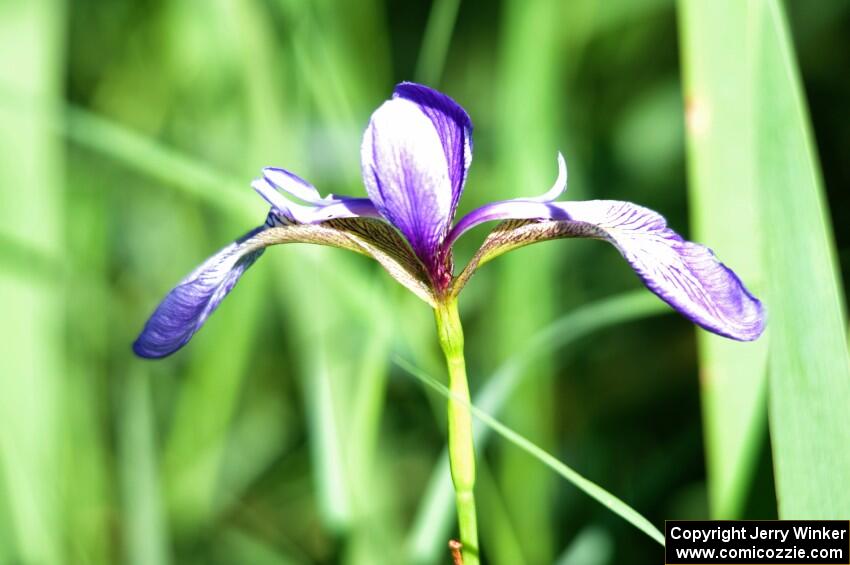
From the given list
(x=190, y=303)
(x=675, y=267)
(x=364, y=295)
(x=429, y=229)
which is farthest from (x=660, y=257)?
(x=364, y=295)

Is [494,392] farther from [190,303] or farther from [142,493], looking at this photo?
[142,493]

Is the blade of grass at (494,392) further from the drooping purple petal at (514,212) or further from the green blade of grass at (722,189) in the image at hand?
the drooping purple petal at (514,212)

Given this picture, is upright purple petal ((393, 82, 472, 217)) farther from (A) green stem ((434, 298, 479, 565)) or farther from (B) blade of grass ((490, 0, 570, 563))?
(B) blade of grass ((490, 0, 570, 563))

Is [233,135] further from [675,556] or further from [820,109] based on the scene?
[675,556]

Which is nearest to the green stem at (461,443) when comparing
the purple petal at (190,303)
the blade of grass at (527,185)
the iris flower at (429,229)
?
the iris flower at (429,229)

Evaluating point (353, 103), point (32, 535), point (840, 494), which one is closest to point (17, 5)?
point (353, 103)

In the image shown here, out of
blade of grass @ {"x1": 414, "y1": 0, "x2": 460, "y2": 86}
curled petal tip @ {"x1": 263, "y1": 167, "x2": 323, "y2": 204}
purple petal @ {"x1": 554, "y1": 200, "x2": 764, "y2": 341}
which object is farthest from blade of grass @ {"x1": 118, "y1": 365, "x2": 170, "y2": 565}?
purple petal @ {"x1": 554, "y1": 200, "x2": 764, "y2": 341}
